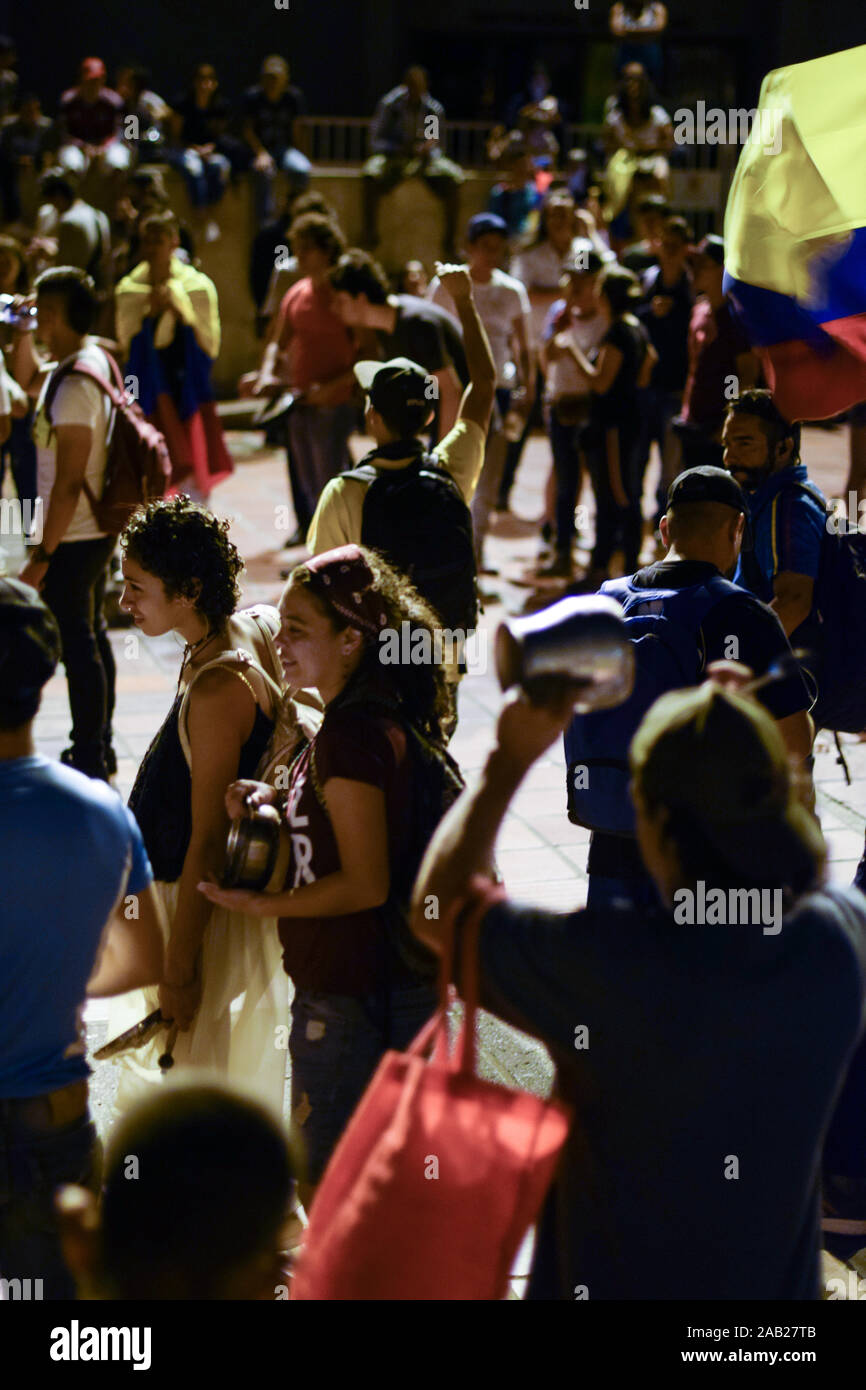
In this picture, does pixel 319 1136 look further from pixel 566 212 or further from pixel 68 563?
pixel 566 212

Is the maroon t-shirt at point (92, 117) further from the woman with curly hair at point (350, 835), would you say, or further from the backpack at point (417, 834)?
the backpack at point (417, 834)

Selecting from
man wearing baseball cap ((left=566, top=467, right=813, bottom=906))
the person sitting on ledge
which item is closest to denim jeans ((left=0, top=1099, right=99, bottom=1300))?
man wearing baseball cap ((left=566, top=467, right=813, bottom=906))

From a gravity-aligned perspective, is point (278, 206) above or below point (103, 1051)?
above

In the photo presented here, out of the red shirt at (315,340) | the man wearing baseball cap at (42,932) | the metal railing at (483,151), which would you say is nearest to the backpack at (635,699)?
the man wearing baseball cap at (42,932)

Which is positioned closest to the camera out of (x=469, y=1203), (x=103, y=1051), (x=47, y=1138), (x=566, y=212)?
(x=469, y=1203)

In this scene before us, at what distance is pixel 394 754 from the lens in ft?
9.78

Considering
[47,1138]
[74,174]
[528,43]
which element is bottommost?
[47,1138]

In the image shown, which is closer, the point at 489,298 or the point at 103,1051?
the point at 103,1051

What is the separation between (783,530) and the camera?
434 centimetres

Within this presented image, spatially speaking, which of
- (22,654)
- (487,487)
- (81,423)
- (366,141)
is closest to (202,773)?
(22,654)

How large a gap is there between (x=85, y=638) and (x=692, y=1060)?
4.53m

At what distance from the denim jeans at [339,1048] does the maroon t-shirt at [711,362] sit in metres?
6.05
